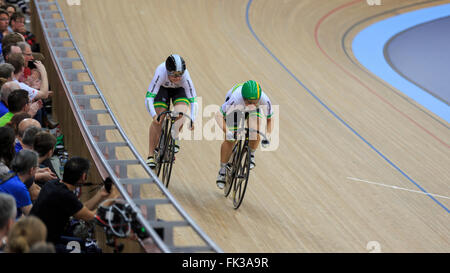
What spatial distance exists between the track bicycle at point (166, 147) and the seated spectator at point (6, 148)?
150 cm

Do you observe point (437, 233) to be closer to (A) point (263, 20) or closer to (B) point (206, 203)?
(B) point (206, 203)

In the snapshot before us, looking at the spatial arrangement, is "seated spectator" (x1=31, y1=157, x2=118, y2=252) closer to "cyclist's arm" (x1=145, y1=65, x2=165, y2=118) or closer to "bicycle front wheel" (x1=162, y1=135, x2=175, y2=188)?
"bicycle front wheel" (x1=162, y1=135, x2=175, y2=188)

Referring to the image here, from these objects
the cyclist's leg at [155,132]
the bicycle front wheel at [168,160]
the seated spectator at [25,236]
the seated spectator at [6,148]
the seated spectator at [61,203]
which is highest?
the cyclist's leg at [155,132]

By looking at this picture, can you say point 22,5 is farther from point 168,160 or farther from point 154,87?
point 168,160

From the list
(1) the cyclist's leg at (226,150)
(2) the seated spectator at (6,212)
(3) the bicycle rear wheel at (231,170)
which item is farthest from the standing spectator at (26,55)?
(2) the seated spectator at (6,212)

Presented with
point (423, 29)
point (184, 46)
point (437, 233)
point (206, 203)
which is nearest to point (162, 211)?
point (206, 203)

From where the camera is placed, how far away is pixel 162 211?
494 cm

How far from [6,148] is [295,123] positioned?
4.11m

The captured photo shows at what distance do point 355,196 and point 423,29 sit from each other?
6.98m

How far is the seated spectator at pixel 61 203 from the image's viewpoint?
3350mm

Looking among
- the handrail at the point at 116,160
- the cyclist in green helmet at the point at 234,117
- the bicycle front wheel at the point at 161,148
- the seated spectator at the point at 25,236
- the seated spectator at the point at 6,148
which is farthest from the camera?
A: the bicycle front wheel at the point at 161,148

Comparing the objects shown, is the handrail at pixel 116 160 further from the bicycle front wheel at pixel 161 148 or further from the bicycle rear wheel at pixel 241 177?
the bicycle rear wheel at pixel 241 177

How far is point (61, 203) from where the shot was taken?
11.1ft

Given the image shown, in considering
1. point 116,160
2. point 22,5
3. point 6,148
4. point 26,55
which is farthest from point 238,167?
point 22,5
